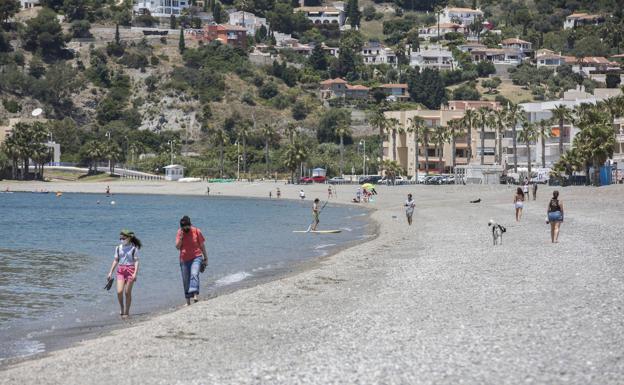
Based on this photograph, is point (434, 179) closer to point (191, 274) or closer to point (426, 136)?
point (426, 136)

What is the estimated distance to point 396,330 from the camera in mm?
18266

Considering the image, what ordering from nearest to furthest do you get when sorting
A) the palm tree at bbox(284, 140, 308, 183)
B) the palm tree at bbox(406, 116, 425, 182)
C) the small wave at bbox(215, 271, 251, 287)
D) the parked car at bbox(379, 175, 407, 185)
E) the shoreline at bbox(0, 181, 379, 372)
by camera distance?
the shoreline at bbox(0, 181, 379, 372) → the small wave at bbox(215, 271, 251, 287) → the parked car at bbox(379, 175, 407, 185) → the palm tree at bbox(284, 140, 308, 183) → the palm tree at bbox(406, 116, 425, 182)

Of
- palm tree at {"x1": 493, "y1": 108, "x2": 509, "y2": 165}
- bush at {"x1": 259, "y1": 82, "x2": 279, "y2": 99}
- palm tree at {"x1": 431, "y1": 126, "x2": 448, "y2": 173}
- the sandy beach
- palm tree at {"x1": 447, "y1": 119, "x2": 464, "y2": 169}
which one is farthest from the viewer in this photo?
bush at {"x1": 259, "y1": 82, "x2": 279, "y2": 99}

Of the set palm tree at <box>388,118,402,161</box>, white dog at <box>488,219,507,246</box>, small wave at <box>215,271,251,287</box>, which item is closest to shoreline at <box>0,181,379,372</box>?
small wave at <box>215,271,251,287</box>

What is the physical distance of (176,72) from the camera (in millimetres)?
196250

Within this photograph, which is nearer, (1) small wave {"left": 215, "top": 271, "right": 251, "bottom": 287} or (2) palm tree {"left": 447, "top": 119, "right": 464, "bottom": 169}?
(1) small wave {"left": 215, "top": 271, "right": 251, "bottom": 287}

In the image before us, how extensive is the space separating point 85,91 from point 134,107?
39.4 feet

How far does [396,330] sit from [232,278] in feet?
50.1

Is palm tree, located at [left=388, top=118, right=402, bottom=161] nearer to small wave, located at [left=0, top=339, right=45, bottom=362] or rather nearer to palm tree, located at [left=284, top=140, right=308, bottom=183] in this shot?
palm tree, located at [left=284, top=140, right=308, bottom=183]

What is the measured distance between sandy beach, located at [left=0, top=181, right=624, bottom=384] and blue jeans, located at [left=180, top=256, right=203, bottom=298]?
40cm

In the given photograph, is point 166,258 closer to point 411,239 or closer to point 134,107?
point 411,239

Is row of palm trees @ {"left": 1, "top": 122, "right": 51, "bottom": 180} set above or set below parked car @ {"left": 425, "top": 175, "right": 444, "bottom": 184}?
above

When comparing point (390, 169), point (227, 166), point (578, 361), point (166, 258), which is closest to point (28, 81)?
point (227, 166)

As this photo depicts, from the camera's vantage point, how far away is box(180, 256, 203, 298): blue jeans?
22.4m
